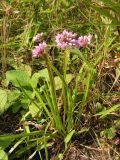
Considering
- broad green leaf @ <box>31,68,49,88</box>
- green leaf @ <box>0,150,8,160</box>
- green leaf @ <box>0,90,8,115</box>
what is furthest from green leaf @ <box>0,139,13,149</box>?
broad green leaf @ <box>31,68,49,88</box>

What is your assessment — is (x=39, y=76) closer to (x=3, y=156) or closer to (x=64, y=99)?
(x=64, y=99)

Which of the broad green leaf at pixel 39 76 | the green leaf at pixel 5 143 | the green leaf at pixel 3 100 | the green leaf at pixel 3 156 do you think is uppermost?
the broad green leaf at pixel 39 76

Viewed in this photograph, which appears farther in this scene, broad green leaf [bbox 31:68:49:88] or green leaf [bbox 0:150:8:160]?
broad green leaf [bbox 31:68:49:88]

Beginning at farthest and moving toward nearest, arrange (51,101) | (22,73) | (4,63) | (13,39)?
(13,39) → (4,63) → (22,73) → (51,101)

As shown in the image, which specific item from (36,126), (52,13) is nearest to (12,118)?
(36,126)

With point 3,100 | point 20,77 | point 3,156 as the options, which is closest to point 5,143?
point 3,156

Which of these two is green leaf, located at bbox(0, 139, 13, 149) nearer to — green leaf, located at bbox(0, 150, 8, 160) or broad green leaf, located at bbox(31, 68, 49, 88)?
green leaf, located at bbox(0, 150, 8, 160)

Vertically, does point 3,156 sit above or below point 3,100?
below

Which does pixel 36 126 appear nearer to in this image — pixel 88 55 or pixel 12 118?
pixel 12 118

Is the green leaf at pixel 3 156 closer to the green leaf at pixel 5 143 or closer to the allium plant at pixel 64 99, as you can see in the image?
the green leaf at pixel 5 143

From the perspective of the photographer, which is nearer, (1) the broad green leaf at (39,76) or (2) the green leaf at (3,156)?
(2) the green leaf at (3,156)

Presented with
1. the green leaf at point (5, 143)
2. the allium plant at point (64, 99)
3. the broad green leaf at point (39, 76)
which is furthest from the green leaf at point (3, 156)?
the broad green leaf at point (39, 76)
